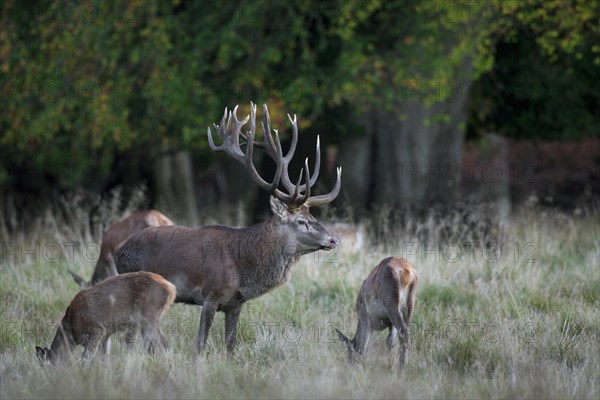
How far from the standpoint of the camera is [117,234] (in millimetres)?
11719

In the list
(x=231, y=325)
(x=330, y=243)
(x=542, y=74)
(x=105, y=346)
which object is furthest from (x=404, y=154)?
(x=105, y=346)

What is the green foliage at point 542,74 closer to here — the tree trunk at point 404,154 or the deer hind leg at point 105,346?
the tree trunk at point 404,154

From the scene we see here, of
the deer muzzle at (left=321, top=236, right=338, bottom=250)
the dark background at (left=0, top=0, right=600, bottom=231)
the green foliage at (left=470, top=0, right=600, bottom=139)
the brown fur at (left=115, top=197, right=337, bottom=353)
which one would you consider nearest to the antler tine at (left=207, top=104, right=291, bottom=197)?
the brown fur at (left=115, top=197, right=337, bottom=353)

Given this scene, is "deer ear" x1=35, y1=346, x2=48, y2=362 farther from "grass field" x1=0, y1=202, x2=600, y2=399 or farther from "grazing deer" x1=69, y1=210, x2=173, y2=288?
"grazing deer" x1=69, y1=210, x2=173, y2=288

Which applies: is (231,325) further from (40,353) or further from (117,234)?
(117,234)

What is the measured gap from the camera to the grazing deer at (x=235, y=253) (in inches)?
365

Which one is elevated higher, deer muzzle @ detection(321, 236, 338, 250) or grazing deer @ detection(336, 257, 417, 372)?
deer muzzle @ detection(321, 236, 338, 250)

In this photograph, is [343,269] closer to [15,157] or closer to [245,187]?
[15,157]

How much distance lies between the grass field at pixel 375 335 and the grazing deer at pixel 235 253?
0.39 meters

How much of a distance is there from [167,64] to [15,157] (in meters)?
2.80

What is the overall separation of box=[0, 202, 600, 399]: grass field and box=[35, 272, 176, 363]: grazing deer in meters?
0.20

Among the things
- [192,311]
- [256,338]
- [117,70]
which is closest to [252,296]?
[256,338]

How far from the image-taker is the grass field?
7.31 meters

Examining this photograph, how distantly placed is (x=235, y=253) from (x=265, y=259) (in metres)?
0.25
